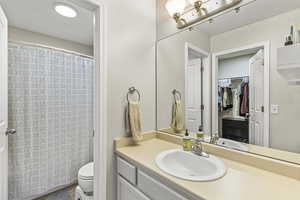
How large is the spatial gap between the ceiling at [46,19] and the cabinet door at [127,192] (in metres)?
1.70

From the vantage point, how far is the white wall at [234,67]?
105 cm

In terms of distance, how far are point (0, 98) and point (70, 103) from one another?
848 millimetres

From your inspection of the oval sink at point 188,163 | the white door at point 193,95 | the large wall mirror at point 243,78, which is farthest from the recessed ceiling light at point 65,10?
the oval sink at point 188,163

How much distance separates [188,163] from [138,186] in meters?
0.39

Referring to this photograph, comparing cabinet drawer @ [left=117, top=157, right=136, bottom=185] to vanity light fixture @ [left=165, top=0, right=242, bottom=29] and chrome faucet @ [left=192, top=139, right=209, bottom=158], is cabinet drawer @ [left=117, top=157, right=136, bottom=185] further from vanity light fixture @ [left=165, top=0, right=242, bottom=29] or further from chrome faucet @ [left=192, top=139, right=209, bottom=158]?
vanity light fixture @ [left=165, top=0, right=242, bottom=29]

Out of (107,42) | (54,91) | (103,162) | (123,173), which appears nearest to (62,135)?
(54,91)

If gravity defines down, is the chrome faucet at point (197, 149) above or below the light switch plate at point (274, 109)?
below

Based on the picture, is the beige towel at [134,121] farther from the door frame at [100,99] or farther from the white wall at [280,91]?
the white wall at [280,91]

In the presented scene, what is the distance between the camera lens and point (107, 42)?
120cm

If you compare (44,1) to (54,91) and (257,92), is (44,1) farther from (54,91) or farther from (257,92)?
(257,92)

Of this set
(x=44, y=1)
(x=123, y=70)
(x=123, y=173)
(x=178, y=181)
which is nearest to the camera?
(x=178, y=181)

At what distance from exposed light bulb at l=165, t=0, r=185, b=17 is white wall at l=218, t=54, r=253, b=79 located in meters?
0.61

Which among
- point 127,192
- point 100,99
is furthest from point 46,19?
point 127,192

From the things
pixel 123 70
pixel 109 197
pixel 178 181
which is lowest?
pixel 109 197
